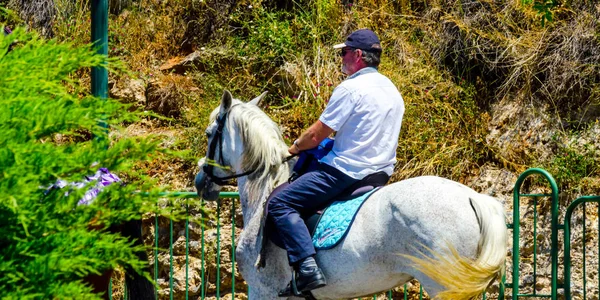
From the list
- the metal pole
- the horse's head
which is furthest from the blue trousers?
the metal pole

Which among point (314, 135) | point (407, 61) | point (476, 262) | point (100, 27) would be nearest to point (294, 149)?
point (314, 135)

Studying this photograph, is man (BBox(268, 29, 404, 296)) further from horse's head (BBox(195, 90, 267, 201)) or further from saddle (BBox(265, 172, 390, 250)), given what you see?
horse's head (BBox(195, 90, 267, 201))

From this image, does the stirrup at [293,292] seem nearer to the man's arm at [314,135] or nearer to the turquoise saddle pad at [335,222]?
the turquoise saddle pad at [335,222]

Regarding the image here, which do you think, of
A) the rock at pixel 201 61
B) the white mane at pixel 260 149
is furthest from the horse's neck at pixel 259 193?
the rock at pixel 201 61

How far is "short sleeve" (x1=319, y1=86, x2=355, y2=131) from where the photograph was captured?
5301 millimetres

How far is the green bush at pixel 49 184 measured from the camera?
8.14ft

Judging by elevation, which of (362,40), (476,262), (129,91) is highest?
(362,40)

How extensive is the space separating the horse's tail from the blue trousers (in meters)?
0.71

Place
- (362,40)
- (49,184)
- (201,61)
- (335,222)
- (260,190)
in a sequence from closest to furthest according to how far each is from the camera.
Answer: (49,184) < (335,222) < (362,40) < (260,190) < (201,61)

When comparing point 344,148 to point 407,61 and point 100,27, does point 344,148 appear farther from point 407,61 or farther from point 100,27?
point 407,61

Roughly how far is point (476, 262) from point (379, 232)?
1.92ft

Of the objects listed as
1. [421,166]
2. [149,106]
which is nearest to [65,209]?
[421,166]

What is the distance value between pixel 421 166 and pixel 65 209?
5.97 m

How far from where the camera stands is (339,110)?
5.31 m
